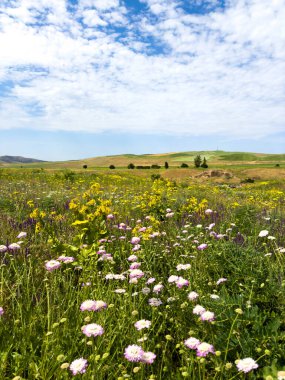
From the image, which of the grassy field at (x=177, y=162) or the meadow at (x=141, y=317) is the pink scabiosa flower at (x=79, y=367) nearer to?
the meadow at (x=141, y=317)

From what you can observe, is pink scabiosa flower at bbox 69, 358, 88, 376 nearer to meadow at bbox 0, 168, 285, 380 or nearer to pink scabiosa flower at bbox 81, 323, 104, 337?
meadow at bbox 0, 168, 285, 380

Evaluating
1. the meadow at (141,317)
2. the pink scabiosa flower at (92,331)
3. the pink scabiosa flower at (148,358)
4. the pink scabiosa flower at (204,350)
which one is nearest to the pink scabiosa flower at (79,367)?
the meadow at (141,317)

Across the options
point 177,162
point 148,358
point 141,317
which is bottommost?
point 141,317

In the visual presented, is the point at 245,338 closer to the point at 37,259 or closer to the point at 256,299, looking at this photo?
the point at 256,299

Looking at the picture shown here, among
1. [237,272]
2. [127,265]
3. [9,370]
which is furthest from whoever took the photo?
[127,265]

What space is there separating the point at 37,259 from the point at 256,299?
2744 mm

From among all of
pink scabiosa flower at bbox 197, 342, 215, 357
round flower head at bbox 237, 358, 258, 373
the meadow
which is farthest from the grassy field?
round flower head at bbox 237, 358, 258, 373

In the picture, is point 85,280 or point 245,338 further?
point 85,280

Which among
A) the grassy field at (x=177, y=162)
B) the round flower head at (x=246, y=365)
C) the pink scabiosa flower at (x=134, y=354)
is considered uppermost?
the grassy field at (x=177, y=162)

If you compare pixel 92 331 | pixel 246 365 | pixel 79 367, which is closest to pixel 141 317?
pixel 92 331

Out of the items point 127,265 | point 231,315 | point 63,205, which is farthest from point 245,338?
point 63,205

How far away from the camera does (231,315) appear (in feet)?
6.91

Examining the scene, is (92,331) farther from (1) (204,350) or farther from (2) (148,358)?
(1) (204,350)

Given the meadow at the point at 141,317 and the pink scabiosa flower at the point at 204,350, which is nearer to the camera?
the pink scabiosa flower at the point at 204,350
